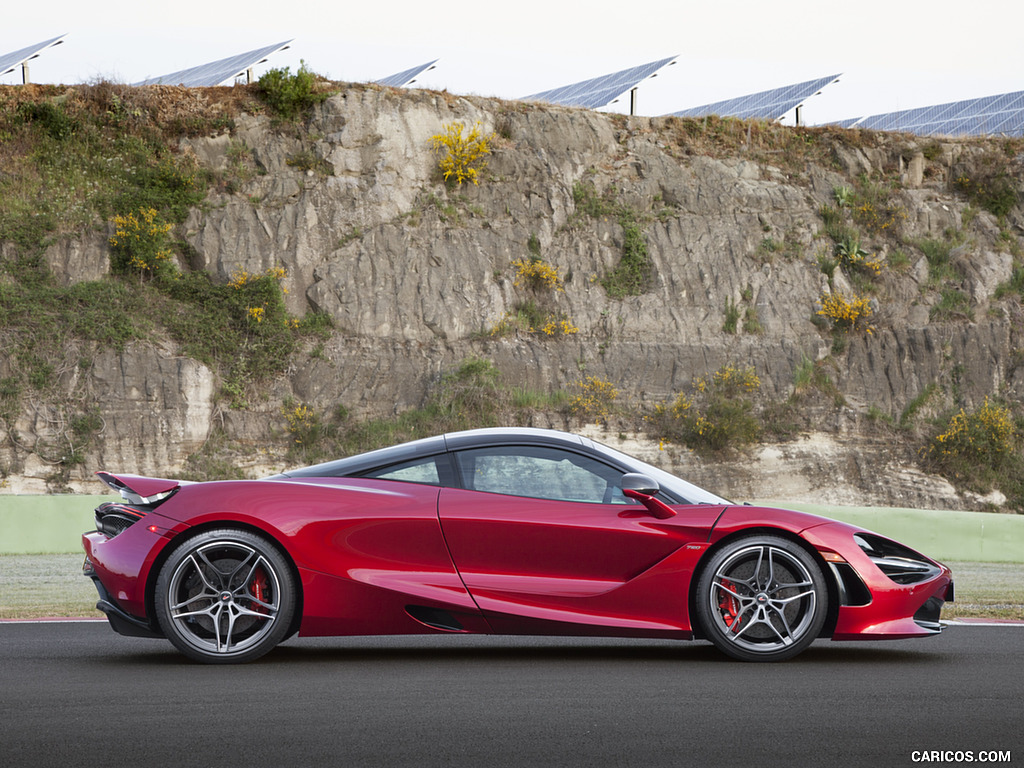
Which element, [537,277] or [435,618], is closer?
[435,618]

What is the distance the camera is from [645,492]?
17.0ft

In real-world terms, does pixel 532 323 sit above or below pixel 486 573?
above

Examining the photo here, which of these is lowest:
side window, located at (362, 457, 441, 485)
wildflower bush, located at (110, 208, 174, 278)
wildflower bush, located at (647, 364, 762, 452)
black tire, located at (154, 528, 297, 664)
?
wildflower bush, located at (647, 364, 762, 452)

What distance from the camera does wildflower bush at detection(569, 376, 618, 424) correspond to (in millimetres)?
24969

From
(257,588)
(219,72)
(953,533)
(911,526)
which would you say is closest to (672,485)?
(257,588)

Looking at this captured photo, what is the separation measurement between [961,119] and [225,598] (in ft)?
107

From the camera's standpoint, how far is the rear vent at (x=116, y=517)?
5250 millimetres

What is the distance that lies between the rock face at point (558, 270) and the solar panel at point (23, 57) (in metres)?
4.89

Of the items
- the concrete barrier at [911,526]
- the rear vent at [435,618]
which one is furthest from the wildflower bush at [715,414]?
the rear vent at [435,618]

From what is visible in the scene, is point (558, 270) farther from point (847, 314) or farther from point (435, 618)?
point (435, 618)

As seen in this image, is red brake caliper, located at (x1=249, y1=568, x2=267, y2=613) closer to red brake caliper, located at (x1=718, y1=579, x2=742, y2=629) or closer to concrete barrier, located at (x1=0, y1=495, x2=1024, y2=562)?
red brake caliper, located at (x1=718, y1=579, x2=742, y2=629)

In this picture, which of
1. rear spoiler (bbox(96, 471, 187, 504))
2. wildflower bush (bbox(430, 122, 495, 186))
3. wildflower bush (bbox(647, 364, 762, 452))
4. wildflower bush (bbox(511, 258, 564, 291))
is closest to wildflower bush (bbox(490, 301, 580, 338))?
wildflower bush (bbox(511, 258, 564, 291))

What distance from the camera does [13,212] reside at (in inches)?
972

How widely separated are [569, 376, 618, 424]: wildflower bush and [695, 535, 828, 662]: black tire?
19.7m
